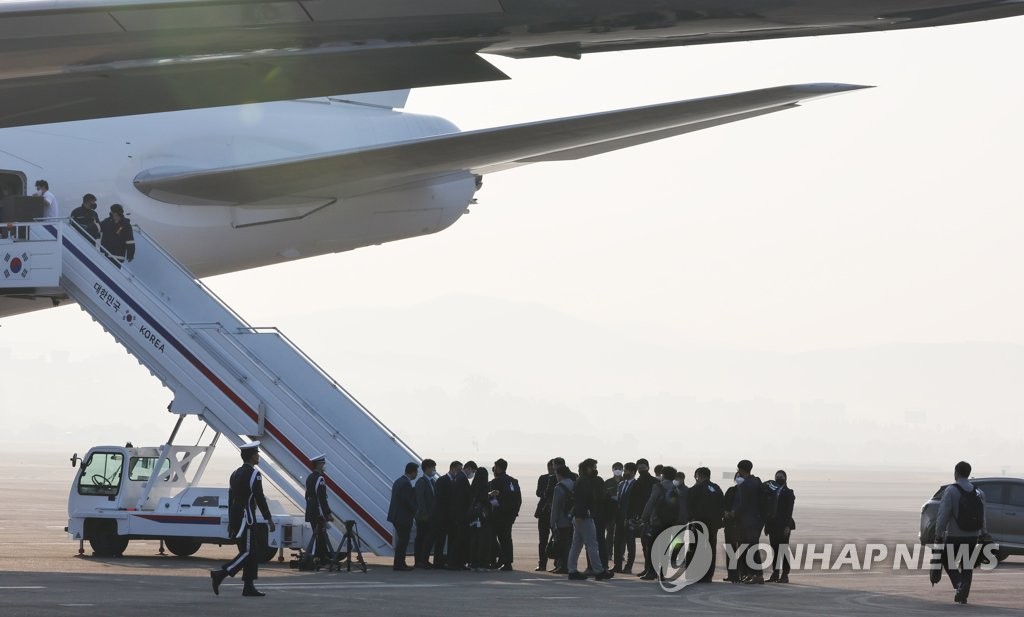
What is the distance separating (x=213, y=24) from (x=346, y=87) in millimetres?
1256

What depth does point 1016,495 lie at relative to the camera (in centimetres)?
2595

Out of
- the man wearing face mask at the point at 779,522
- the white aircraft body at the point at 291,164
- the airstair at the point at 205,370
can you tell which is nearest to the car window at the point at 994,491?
the man wearing face mask at the point at 779,522

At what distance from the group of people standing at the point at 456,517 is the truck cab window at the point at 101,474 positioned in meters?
4.60

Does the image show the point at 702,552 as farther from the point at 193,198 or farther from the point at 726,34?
the point at 726,34

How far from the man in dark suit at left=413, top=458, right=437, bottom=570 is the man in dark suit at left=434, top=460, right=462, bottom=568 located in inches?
2.5

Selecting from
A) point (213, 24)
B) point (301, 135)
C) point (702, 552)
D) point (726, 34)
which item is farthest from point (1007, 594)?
point (301, 135)

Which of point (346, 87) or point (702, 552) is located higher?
point (346, 87)

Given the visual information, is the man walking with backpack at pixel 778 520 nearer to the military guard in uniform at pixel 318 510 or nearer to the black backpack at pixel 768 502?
the black backpack at pixel 768 502

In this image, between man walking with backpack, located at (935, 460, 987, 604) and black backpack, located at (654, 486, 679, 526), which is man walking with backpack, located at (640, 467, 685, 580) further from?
man walking with backpack, located at (935, 460, 987, 604)

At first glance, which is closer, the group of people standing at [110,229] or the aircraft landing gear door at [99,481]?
the aircraft landing gear door at [99,481]

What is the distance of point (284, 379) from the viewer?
22594mm

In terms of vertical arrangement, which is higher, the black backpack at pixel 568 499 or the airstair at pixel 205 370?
the airstair at pixel 205 370

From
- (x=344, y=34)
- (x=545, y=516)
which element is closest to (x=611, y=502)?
(x=545, y=516)

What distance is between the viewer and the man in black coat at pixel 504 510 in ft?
68.7
